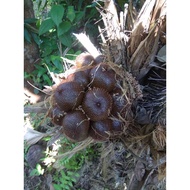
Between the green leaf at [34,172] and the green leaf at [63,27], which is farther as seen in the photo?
the green leaf at [34,172]

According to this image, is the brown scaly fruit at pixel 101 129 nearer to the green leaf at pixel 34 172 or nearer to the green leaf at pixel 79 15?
the green leaf at pixel 79 15

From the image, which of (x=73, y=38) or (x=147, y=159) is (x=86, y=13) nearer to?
(x=73, y=38)

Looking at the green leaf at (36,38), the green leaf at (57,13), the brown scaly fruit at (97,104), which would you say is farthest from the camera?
the green leaf at (36,38)

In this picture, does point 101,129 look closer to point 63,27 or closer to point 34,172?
point 63,27

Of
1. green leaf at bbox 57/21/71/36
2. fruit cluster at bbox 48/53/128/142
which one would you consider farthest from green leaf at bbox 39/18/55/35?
fruit cluster at bbox 48/53/128/142

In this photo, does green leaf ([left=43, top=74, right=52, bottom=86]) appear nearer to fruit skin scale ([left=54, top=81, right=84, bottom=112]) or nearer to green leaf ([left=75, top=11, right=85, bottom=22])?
green leaf ([left=75, top=11, right=85, bottom=22])

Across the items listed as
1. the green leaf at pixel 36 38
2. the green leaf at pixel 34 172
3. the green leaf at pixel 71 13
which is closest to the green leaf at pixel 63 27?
the green leaf at pixel 71 13
